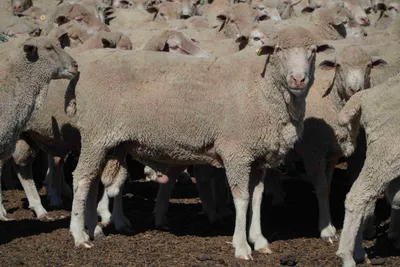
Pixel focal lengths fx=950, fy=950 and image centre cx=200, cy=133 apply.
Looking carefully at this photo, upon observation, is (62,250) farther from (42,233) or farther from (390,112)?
(390,112)

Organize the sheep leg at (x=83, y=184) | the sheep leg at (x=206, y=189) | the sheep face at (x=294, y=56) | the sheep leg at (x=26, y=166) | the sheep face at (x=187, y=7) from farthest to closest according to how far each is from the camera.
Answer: the sheep face at (x=187, y=7) < the sheep leg at (x=26, y=166) < the sheep leg at (x=206, y=189) < the sheep leg at (x=83, y=184) < the sheep face at (x=294, y=56)

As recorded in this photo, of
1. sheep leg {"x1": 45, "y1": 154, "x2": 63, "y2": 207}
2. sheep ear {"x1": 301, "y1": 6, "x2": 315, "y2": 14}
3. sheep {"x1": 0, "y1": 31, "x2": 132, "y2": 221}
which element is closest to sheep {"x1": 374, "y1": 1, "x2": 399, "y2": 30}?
sheep ear {"x1": 301, "y1": 6, "x2": 315, "y2": 14}

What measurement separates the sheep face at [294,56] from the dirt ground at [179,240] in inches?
59.6

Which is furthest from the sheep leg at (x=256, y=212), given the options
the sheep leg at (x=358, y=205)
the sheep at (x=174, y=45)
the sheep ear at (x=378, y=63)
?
the sheep at (x=174, y=45)

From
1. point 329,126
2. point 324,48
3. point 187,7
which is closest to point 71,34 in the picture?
point 329,126

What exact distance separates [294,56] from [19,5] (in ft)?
37.6

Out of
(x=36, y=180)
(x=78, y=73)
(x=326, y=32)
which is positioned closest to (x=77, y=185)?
(x=78, y=73)

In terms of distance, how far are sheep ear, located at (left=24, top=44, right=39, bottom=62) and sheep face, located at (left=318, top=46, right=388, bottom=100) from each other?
2817mm

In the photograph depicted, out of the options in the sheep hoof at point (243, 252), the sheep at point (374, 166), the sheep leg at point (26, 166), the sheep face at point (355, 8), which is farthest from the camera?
the sheep face at point (355, 8)

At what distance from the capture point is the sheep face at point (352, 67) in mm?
9367

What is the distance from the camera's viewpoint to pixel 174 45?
10.7 meters

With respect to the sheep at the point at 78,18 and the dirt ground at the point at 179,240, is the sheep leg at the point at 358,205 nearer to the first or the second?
the dirt ground at the point at 179,240

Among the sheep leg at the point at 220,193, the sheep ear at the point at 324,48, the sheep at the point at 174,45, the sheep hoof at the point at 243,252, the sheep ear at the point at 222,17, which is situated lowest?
the sheep ear at the point at 222,17

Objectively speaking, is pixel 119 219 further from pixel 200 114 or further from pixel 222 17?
pixel 222 17
